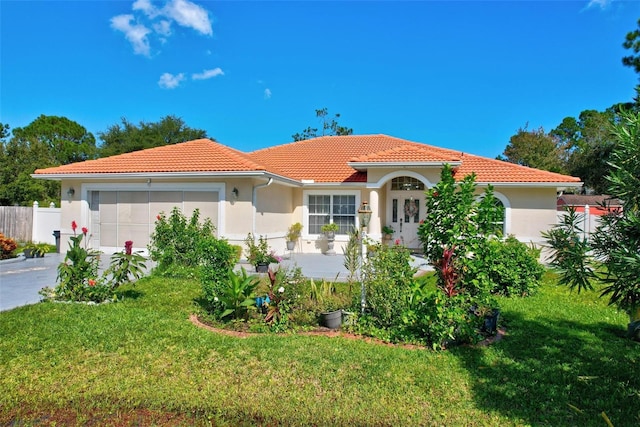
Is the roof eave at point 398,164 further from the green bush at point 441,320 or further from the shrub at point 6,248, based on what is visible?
the shrub at point 6,248

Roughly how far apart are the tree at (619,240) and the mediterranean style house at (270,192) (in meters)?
11.5

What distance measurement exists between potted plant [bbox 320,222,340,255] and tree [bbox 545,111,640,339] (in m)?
13.7

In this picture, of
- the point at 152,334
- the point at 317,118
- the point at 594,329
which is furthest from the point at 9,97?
the point at 317,118

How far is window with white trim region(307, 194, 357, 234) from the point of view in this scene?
57.6ft

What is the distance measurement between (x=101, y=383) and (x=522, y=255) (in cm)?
990

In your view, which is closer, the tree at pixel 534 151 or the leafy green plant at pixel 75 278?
the leafy green plant at pixel 75 278

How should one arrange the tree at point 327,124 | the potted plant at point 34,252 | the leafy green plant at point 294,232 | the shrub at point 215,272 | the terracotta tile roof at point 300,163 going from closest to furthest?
1. the shrub at point 215,272
2. the potted plant at point 34,252
3. the terracotta tile roof at point 300,163
4. the leafy green plant at point 294,232
5. the tree at point 327,124

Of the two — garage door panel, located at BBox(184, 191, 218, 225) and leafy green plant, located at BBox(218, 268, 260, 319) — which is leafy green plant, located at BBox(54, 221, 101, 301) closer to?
leafy green plant, located at BBox(218, 268, 260, 319)

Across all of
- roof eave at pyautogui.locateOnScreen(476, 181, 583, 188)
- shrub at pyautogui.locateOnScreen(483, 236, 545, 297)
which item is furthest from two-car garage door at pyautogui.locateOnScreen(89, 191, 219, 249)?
roof eave at pyautogui.locateOnScreen(476, 181, 583, 188)

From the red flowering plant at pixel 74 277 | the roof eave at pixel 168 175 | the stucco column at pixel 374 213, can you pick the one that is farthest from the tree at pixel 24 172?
the stucco column at pixel 374 213

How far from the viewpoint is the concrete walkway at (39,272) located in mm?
8836

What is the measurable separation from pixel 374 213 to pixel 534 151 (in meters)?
31.5

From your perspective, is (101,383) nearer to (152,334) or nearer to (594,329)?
(152,334)

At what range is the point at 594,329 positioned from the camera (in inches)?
273
